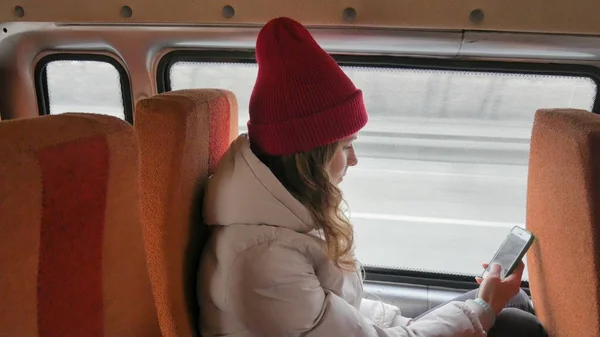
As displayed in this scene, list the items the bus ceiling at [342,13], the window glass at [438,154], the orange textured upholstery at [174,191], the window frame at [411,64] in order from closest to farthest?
1. the orange textured upholstery at [174,191]
2. the bus ceiling at [342,13]
3. the window frame at [411,64]
4. the window glass at [438,154]

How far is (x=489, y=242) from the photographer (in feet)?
8.39

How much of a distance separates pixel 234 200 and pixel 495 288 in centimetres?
82

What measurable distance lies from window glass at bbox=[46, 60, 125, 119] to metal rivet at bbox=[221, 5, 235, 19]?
635 mm

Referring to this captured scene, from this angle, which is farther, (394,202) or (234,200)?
(394,202)

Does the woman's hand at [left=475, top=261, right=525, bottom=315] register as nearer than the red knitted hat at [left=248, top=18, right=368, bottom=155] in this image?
No

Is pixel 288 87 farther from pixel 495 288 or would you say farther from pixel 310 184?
pixel 495 288

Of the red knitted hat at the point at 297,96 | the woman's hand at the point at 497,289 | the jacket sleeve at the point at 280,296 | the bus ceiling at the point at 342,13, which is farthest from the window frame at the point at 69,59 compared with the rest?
the woman's hand at the point at 497,289

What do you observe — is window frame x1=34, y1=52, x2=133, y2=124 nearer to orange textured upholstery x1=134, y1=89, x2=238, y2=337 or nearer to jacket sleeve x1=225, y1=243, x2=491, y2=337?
orange textured upholstery x1=134, y1=89, x2=238, y2=337

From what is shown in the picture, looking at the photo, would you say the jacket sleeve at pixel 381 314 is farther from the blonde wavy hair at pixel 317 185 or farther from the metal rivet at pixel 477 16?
the metal rivet at pixel 477 16

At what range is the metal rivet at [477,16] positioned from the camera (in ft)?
4.31

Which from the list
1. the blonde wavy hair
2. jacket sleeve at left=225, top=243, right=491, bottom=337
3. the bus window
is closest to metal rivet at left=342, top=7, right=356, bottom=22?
the blonde wavy hair

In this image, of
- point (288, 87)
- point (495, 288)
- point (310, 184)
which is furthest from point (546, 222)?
point (288, 87)

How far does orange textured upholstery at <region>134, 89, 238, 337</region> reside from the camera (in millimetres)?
967

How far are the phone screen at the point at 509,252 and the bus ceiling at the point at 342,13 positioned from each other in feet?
1.98
